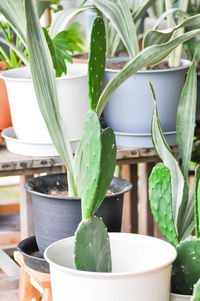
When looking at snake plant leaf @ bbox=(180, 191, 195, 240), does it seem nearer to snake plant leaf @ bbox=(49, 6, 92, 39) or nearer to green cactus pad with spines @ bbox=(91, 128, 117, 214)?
green cactus pad with spines @ bbox=(91, 128, 117, 214)

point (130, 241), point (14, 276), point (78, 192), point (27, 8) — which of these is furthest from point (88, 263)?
point (14, 276)

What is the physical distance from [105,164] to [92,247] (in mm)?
153

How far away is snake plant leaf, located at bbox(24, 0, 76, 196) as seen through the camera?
4.36 feet

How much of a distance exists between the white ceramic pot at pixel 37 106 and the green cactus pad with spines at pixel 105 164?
13.4 inches

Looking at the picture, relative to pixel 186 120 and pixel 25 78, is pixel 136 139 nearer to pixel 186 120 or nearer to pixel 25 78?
pixel 186 120

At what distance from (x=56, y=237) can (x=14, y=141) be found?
283mm

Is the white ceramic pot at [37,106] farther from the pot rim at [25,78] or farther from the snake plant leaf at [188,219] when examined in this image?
the snake plant leaf at [188,219]

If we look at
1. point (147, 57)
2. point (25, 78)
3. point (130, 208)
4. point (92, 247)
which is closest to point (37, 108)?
point (25, 78)

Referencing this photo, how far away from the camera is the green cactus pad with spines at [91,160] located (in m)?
1.19

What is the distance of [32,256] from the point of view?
1472 mm

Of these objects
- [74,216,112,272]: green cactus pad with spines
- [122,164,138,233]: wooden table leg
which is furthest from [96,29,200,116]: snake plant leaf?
[122,164,138,233]: wooden table leg

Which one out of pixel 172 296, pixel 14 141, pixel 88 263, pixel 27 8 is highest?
pixel 27 8

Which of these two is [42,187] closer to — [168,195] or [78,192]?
[78,192]

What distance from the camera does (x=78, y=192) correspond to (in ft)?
4.89
